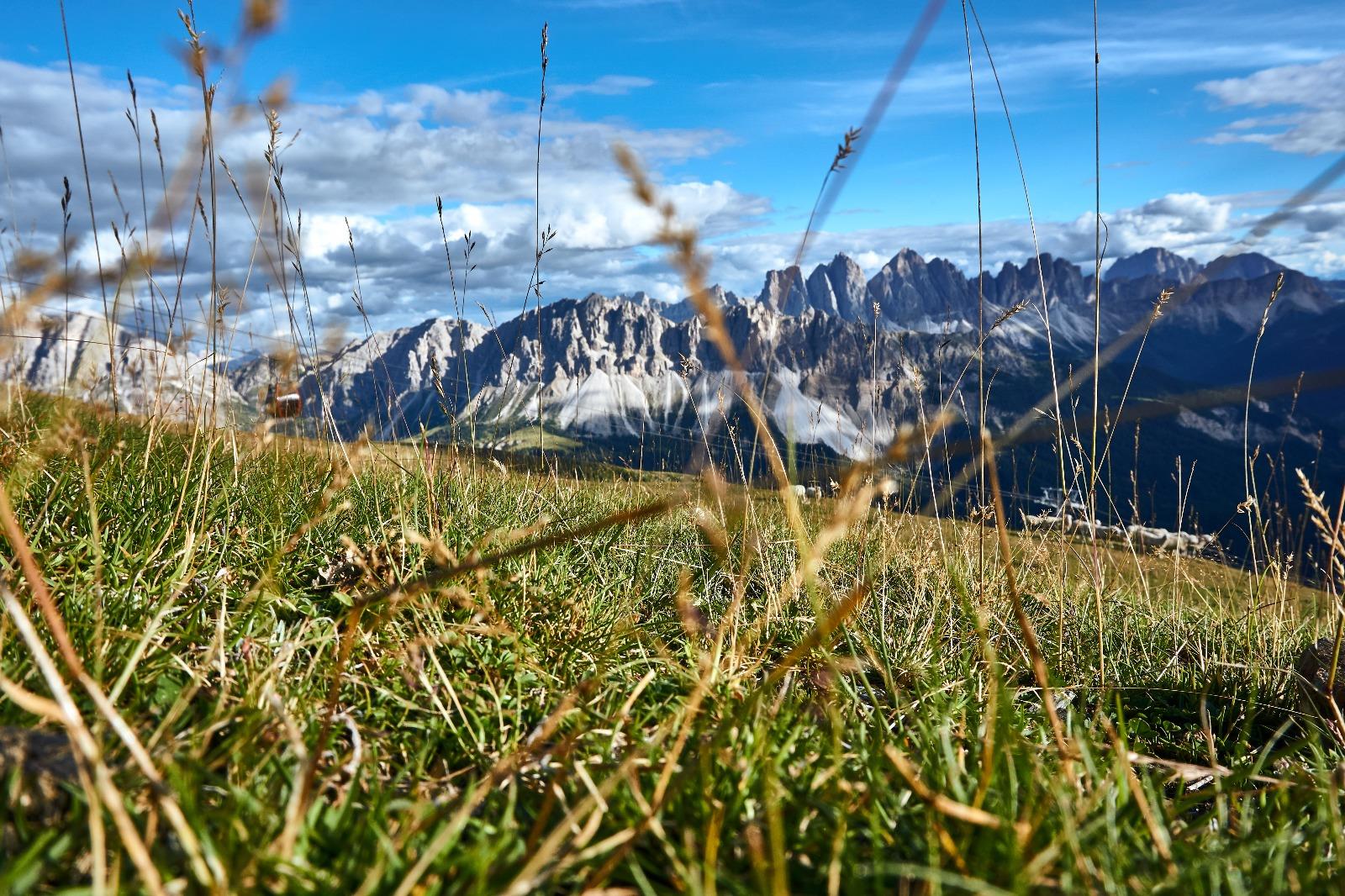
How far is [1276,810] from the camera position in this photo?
1881 mm

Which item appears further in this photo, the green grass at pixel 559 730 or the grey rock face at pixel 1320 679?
the grey rock face at pixel 1320 679

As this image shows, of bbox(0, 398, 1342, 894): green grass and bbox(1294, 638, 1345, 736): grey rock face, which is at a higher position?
bbox(0, 398, 1342, 894): green grass

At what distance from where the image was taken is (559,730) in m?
2.07

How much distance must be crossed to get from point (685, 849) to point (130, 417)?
6.04 m

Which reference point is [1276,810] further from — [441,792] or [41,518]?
[41,518]

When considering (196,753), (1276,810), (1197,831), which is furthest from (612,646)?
(1276,810)

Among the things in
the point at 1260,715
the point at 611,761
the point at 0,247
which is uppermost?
the point at 0,247

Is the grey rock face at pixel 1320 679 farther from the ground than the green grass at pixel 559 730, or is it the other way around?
the green grass at pixel 559 730

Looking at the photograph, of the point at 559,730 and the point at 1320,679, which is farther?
the point at 1320,679

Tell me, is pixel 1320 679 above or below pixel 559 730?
below

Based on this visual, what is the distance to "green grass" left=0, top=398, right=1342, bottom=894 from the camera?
137 centimetres

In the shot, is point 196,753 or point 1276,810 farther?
point 1276,810

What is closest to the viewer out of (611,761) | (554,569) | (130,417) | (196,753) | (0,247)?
(196,753)

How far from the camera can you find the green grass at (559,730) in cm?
137
